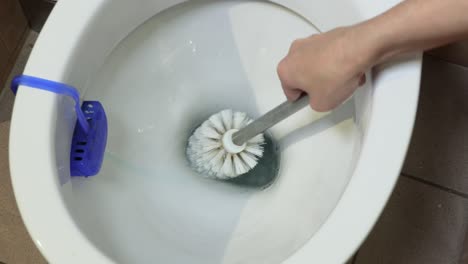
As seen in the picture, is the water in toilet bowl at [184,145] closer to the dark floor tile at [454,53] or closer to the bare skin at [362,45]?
the bare skin at [362,45]

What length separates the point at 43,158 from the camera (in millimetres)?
593

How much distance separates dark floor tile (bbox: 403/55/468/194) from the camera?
1.05 m

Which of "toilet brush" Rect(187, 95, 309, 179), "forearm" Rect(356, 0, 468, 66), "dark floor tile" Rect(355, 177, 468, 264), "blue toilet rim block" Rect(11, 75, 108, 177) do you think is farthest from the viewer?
"dark floor tile" Rect(355, 177, 468, 264)

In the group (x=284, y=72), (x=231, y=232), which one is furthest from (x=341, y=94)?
(x=231, y=232)

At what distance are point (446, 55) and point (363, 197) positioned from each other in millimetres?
612

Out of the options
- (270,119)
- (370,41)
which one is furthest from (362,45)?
(270,119)

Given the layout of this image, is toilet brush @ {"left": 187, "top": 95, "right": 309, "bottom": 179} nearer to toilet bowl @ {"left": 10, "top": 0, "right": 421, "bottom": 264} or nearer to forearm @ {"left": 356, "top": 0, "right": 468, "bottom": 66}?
toilet bowl @ {"left": 10, "top": 0, "right": 421, "bottom": 264}

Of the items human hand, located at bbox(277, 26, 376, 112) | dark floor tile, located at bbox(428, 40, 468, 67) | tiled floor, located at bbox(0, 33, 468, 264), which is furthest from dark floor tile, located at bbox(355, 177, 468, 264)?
human hand, located at bbox(277, 26, 376, 112)

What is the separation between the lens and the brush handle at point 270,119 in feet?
2.12

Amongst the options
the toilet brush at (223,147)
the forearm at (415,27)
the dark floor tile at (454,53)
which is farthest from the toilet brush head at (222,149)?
the dark floor tile at (454,53)

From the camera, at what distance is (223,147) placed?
0.80 m

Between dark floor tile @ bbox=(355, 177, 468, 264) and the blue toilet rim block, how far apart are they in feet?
1.68

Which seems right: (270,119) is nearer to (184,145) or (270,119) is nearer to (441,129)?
(184,145)

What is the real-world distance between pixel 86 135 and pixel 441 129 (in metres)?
0.65
